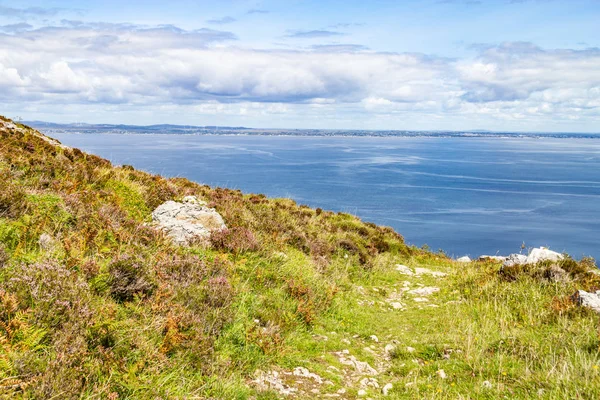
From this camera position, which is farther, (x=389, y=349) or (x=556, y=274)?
(x=556, y=274)

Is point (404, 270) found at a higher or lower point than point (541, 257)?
lower

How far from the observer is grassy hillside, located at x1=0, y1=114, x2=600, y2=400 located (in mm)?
4746

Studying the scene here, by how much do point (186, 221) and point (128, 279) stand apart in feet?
16.6

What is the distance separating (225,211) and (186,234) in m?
3.36

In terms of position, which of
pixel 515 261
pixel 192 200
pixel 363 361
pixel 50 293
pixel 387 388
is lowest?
pixel 363 361

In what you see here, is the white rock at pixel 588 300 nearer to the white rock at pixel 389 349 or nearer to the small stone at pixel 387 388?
the white rock at pixel 389 349

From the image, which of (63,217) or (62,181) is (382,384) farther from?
(62,181)

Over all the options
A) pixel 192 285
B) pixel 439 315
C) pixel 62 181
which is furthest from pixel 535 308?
pixel 62 181

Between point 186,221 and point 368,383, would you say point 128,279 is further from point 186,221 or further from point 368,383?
point 186,221

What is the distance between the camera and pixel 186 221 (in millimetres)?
11328

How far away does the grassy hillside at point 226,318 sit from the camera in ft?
15.6

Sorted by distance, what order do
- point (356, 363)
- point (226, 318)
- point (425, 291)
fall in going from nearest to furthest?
point (226, 318) → point (356, 363) → point (425, 291)

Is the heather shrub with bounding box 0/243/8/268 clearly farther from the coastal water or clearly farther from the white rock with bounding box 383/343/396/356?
the coastal water

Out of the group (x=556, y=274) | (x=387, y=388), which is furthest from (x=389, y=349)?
(x=556, y=274)
